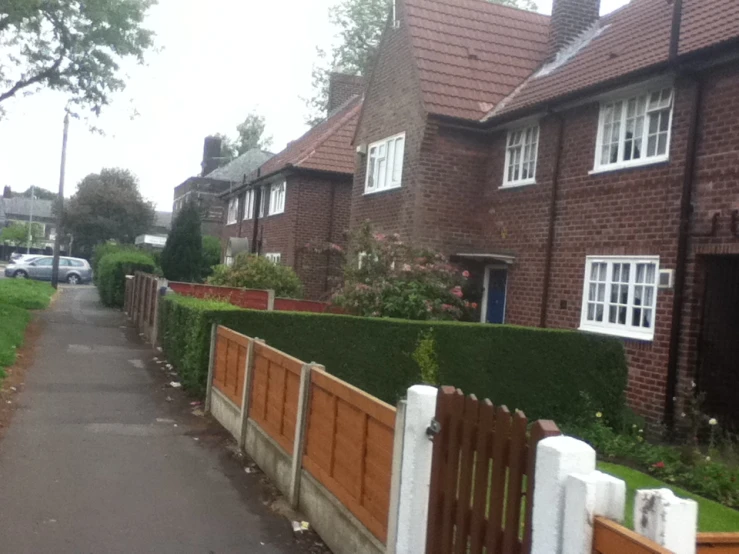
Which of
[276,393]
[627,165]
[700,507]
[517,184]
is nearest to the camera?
[700,507]

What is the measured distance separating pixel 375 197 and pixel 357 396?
14.7 m

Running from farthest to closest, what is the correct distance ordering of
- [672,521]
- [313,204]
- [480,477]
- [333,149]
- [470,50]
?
[333,149]
[313,204]
[470,50]
[480,477]
[672,521]

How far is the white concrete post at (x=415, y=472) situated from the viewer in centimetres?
495

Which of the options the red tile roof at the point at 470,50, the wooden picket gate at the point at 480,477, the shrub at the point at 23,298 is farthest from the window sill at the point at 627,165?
the shrub at the point at 23,298

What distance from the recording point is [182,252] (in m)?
30.2

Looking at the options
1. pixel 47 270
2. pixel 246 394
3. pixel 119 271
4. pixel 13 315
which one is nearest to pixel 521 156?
pixel 246 394

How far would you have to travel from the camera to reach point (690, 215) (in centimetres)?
1217

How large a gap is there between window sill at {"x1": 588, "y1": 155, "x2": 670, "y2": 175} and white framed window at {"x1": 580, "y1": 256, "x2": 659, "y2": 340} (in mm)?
1397

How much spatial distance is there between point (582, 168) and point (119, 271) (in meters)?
19.1

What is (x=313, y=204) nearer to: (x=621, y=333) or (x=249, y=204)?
(x=249, y=204)

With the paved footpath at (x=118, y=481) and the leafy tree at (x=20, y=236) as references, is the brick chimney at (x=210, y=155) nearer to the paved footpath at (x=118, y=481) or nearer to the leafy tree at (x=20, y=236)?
the leafy tree at (x=20, y=236)

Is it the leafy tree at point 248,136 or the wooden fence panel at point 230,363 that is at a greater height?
the leafy tree at point 248,136

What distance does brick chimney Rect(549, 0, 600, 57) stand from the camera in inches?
767

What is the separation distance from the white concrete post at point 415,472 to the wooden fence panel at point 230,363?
4986mm
